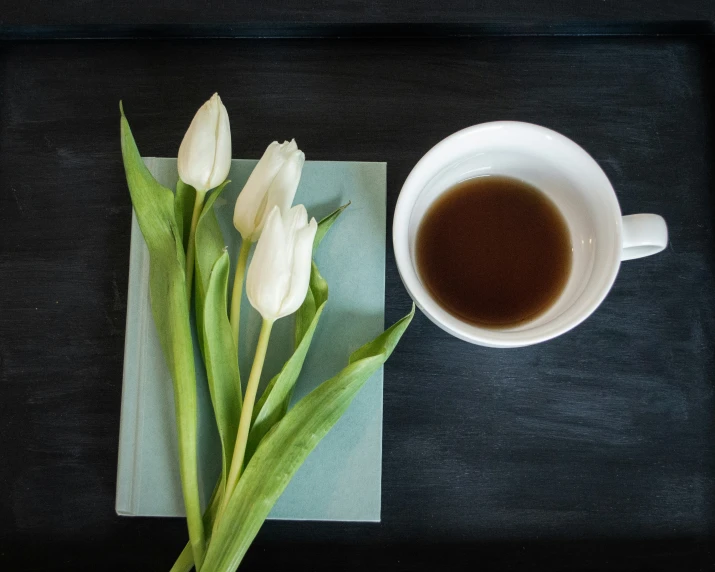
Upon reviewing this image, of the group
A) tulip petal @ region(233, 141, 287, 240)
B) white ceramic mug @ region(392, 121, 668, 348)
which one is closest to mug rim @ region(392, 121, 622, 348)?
white ceramic mug @ region(392, 121, 668, 348)

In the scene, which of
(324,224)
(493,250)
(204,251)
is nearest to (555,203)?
(493,250)

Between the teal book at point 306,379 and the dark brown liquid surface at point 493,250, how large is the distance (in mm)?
58

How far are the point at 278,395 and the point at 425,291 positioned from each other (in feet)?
0.48

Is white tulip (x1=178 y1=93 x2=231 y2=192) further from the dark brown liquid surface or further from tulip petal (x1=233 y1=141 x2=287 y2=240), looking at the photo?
the dark brown liquid surface

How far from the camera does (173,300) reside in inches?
19.3

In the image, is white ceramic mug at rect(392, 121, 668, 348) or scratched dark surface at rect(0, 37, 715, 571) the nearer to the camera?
white ceramic mug at rect(392, 121, 668, 348)

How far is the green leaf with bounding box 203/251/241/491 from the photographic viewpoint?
488 mm

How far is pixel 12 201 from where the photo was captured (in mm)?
591

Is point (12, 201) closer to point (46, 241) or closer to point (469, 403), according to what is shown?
point (46, 241)

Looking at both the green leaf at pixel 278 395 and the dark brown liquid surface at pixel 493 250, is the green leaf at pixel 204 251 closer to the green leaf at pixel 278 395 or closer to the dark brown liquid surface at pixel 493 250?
the green leaf at pixel 278 395

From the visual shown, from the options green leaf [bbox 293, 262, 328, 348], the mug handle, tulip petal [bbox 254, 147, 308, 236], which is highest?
tulip petal [bbox 254, 147, 308, 236]

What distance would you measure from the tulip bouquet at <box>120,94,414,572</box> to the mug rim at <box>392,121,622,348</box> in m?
0.04

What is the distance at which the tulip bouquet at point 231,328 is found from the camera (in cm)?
47

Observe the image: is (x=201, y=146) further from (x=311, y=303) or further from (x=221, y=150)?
(x=311, y=303)
